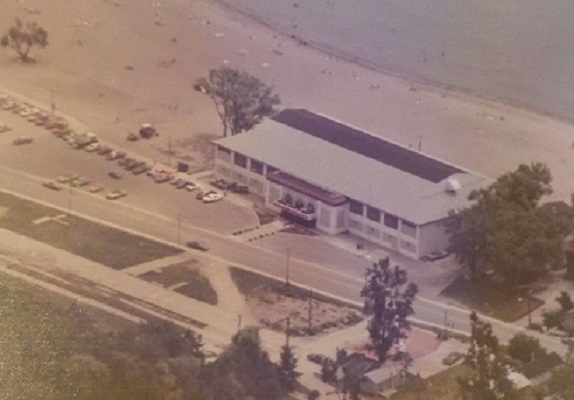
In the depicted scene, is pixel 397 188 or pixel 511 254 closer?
pixel 511 254

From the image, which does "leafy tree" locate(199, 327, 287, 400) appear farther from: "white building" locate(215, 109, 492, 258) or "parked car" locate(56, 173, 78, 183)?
"parked car" locate(56, 173, 78, 183)

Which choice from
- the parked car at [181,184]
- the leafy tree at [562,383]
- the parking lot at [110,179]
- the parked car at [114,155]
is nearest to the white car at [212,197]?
the parking lot at [110,179]

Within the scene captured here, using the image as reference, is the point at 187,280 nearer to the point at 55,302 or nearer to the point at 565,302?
the point at 55,302

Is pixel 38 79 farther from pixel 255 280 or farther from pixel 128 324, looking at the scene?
pixel 128 324

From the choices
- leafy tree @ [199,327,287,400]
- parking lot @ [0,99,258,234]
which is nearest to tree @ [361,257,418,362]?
leafy tree @ [199,327,287,400]

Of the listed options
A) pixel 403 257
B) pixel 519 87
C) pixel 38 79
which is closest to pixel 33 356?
pixel 403 257

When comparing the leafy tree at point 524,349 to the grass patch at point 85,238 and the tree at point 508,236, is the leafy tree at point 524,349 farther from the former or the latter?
the grass patch at point 85,238

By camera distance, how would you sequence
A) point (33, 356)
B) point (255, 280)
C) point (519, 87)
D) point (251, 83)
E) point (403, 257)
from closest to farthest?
1. point (33, 356)
2. point (255, 280)
3. point (403, 257)
4. point (251, 83)
5. point (519, 87)
